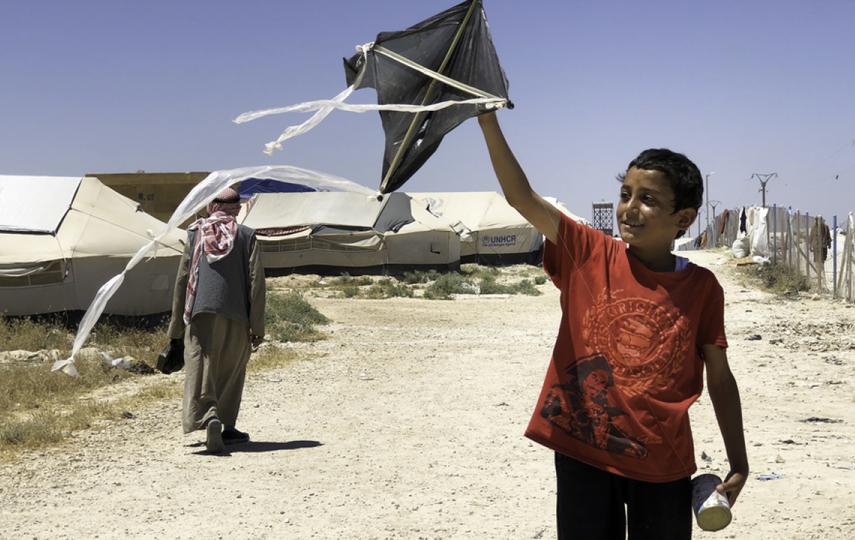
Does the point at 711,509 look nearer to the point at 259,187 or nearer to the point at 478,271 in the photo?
the point at 478,271

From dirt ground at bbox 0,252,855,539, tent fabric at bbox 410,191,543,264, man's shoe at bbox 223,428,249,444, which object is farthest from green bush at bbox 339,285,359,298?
man's shoe at bbox 223,428,249,444

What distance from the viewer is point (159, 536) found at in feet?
15.5

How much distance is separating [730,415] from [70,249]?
36.1ft

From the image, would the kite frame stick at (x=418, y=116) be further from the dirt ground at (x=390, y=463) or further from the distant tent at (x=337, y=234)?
the distant tent at (x=337, y=234)

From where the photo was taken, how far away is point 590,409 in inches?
101

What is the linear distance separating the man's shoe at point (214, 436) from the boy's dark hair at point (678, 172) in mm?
4323

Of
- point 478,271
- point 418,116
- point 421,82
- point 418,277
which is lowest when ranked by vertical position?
point 478,271

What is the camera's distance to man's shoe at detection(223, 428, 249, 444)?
6832 millimetres

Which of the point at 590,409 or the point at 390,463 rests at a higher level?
the point at 590,409

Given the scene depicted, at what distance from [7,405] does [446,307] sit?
1148cm

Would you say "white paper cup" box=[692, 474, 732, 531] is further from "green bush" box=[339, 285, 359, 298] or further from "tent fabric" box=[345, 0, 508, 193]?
"green bush" box=[339, 285, 359, 298]

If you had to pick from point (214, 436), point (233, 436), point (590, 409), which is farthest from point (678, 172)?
point (233, 436)

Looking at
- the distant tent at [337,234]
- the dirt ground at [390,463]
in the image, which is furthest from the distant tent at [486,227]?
the dirt ground at [390,463]

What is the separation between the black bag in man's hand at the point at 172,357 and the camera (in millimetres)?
6895
